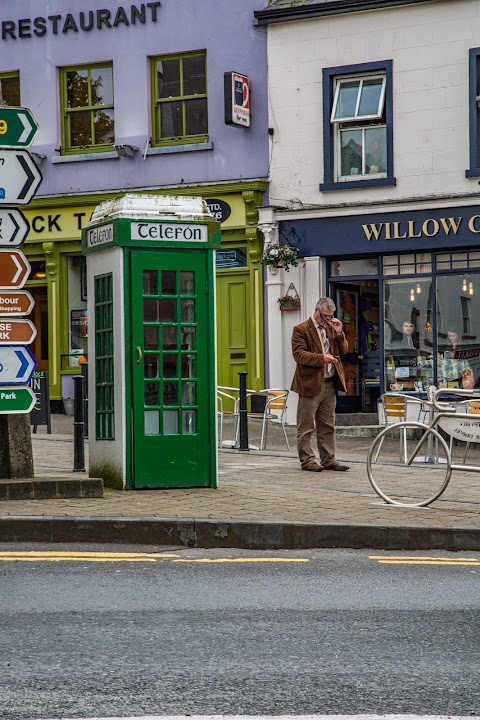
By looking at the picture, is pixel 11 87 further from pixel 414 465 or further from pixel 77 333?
pixel 414 465

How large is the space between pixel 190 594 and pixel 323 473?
6.07 m

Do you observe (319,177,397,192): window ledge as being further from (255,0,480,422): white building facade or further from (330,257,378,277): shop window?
(330,257,378,277): shop window

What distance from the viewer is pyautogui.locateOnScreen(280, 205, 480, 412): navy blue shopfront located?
1856cm

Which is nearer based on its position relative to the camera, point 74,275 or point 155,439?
point 155,439

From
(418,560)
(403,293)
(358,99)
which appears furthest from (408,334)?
(418,560)

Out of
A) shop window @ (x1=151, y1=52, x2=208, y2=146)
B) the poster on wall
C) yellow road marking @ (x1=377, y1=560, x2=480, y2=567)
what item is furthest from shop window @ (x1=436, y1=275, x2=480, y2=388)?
yellow road marking @ (x1=377, y1=560, x2=480, y2=567)

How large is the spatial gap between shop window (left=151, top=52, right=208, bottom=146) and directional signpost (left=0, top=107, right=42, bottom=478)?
10.8 meters

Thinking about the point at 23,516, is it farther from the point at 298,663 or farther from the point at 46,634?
the point at 298,663

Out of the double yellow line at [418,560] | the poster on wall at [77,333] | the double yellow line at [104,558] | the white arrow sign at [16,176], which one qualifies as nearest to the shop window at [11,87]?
the poster on wall at [77,333]

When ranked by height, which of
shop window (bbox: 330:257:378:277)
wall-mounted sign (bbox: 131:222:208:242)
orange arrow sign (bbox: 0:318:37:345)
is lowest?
orange arrow sign (bbox: 0:318:37:345)

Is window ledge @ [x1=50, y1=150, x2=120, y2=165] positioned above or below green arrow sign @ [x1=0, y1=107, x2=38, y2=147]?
above

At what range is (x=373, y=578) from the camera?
7016 millimetres

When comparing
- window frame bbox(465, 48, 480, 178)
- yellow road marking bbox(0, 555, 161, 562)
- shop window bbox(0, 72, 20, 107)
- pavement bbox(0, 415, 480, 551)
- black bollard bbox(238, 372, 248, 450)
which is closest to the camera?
yellow road marking bbox(0, 555, 161, 562)

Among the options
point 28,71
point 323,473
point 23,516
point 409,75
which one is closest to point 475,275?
point 409,75
